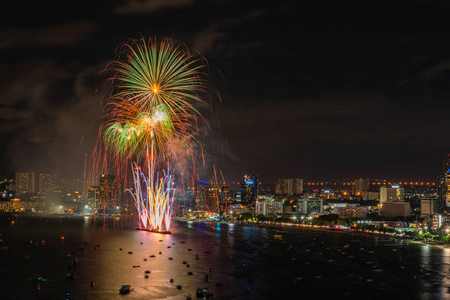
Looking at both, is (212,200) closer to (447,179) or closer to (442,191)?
(442,191)

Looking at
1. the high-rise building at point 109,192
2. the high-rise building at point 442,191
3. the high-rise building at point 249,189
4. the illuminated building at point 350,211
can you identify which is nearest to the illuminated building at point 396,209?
the illuminated building at point 350,211

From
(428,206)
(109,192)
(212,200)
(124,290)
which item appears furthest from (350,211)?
(124,290)

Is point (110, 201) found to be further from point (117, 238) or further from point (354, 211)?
point (117, 238)

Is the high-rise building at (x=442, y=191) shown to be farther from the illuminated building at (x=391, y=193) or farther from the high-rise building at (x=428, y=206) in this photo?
the illuminated building at (x=391, y=193)

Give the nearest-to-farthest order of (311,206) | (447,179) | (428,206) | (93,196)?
(428,206) < (447,179) < (311,206) < (93,196)

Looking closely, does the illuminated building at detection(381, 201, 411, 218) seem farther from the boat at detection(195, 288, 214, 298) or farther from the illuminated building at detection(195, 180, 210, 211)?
the boat at detection(195, 288, 214, 298)
